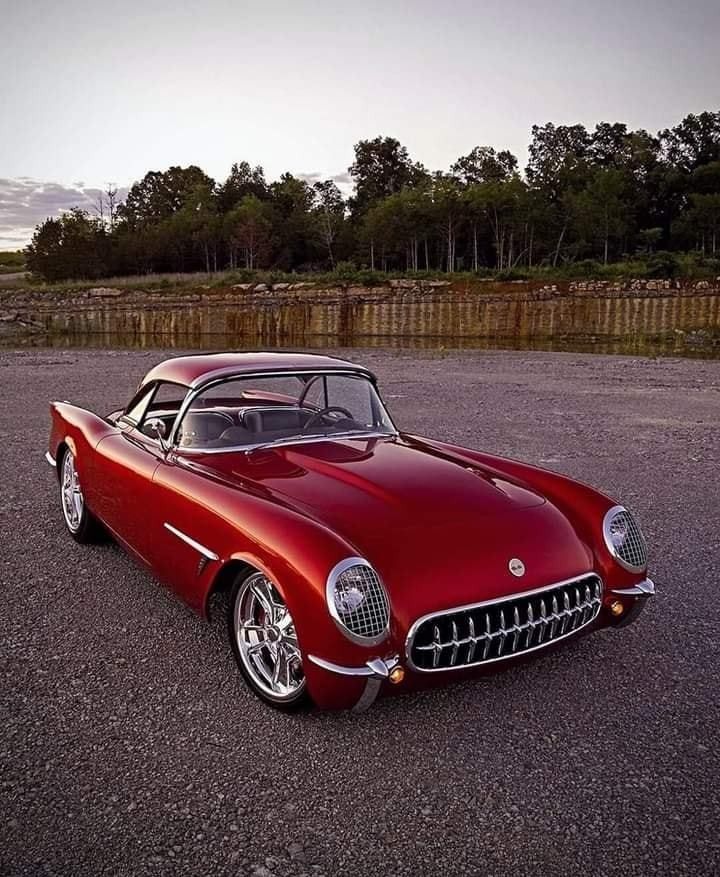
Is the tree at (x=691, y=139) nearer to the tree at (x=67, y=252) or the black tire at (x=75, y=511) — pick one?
the tree at (x=67, y=252)

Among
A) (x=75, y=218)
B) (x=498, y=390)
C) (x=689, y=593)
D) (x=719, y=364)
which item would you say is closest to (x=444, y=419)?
(x=498, y=390)

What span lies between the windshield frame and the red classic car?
0.01 metres

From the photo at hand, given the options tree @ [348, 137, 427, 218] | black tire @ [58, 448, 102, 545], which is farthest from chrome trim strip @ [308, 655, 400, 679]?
tree @ [348, 137, 427, 218]

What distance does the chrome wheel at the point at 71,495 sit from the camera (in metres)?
5.42

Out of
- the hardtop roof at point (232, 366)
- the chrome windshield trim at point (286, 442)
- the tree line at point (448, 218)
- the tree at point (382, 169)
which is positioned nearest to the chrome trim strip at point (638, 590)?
the chrome windshield trim at point (286, 442)

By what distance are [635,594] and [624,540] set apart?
0.27 m

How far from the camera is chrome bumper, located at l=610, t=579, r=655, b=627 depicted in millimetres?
3561

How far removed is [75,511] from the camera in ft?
18.1

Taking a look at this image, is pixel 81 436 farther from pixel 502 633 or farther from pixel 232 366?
pixel 502 633

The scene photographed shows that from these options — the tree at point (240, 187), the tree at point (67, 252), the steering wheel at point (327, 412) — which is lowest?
the steering wheel at point (327, 412)

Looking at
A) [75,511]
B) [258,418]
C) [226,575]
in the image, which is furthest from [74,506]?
[226,575]

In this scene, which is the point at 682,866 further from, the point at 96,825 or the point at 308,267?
the point at 308,267

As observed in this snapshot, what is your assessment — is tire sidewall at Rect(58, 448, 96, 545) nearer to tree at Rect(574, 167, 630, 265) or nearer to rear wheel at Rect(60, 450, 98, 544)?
rear wheel at Rect(60, 450, 98, 544)

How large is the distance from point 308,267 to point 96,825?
8932 cm
